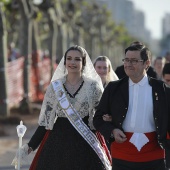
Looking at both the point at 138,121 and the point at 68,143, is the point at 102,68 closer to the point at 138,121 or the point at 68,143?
the point at 68,143

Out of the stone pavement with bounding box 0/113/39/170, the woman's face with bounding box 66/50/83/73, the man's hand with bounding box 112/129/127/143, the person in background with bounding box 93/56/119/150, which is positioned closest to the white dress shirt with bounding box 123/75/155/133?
the man's hand with bounding box 112/129/127/143

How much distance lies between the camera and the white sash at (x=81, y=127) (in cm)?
579

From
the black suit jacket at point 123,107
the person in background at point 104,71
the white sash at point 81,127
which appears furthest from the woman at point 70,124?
the person in background at point 104,71

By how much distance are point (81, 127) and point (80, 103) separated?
26 cm

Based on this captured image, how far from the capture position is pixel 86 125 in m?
5.84

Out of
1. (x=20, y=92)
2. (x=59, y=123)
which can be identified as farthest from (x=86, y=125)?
(x=20, y=92)

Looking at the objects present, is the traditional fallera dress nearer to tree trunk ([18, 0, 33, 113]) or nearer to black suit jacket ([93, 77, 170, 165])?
black suit jacket ([93, 77, 170, 165])

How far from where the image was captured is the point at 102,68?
8102mm

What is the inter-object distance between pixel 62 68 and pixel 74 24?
29.3 m

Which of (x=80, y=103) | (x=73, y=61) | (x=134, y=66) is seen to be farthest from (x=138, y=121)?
(x=73, y=61)

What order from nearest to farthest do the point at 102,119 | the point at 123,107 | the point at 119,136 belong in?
1. the point at 119,136
2. the point at 123,107
3. the point at 102,119

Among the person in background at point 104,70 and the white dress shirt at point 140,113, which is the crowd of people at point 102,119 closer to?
the white dress shirt at point 140,113

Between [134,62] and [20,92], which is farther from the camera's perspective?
[20,92]

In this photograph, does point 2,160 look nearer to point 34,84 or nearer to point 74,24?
point 34,84
